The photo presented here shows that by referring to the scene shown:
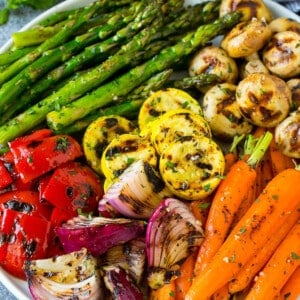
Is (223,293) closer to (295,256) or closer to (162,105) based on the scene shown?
(295,256)

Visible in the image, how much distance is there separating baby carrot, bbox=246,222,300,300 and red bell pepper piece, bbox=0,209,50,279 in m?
0.89

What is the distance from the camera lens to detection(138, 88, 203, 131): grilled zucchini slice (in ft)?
9.89

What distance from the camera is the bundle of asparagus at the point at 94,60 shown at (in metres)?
3.08

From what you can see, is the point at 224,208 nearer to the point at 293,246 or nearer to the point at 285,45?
the point at 293,246

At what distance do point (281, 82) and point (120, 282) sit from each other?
1197 mm

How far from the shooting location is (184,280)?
2.61m

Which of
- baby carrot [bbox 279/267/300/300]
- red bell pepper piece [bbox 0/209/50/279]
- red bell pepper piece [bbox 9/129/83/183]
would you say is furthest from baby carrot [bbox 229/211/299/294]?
red bell pepper piece [bbox 9/129/83/183]

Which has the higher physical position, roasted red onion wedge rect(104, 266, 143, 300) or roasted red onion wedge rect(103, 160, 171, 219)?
roasted red onion wedge rect(103, 160, 171, 219)

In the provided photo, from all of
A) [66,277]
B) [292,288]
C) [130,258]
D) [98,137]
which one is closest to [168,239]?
→ [130,258]

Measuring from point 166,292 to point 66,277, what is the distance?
0.41 meters

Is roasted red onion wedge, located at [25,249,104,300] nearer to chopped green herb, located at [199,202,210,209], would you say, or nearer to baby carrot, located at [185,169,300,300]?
baby carrot, located at [185,169,300,300]

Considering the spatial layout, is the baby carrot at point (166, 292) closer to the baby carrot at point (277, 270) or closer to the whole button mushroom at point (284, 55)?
the baby carrot at point (277, 270)

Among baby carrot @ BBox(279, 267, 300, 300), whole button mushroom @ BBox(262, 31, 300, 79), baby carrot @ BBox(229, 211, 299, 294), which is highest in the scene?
whole button mushroom @ BBox(262, 31, 300, 79)

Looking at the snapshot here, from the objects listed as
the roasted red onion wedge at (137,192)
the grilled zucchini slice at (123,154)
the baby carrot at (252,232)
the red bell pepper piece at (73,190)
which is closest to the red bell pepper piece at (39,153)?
the red bell pepper piece at (73,190)
